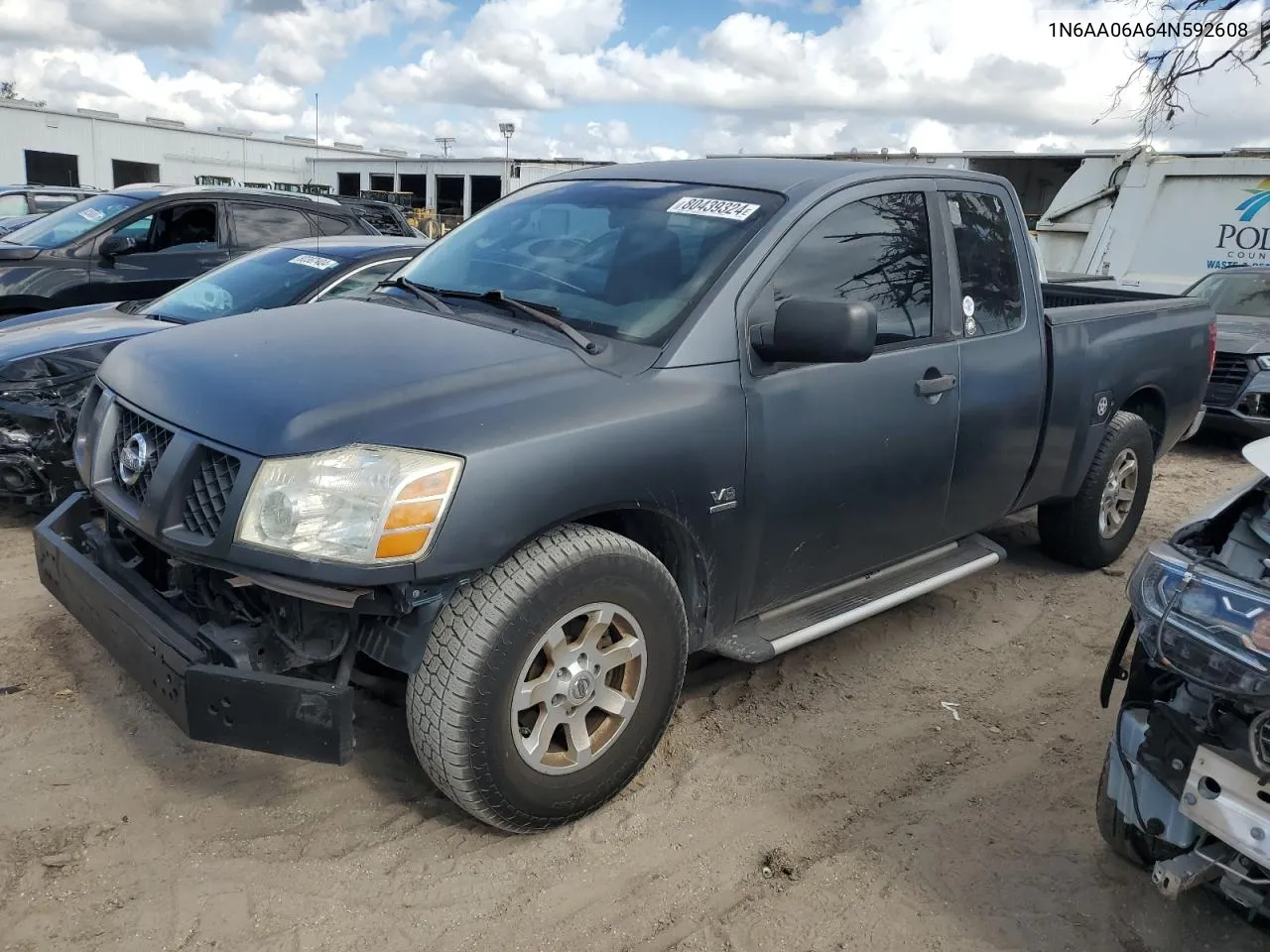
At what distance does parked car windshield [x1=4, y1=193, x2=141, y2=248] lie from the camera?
7.61 m

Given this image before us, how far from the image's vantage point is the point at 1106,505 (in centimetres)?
527

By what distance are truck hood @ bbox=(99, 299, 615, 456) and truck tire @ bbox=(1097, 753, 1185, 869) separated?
1.80 m

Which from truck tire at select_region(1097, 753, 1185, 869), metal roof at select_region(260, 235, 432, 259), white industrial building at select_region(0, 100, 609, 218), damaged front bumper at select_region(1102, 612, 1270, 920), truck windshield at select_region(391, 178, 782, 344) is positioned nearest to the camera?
damaged front bumper at select_region(1102, 612, 1270, 920)

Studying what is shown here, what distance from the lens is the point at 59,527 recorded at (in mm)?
3299

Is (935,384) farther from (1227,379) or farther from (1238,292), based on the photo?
(1238,292)

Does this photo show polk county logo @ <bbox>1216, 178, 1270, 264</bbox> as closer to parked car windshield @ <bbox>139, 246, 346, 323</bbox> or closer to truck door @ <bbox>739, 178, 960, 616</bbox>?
truck door @ <bbox>739, 178, 960, 616</bbox>

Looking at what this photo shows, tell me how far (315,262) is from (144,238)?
2861mm

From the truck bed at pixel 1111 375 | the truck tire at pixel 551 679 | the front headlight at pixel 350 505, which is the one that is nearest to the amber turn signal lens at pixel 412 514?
the front headlight at pixel 350 505

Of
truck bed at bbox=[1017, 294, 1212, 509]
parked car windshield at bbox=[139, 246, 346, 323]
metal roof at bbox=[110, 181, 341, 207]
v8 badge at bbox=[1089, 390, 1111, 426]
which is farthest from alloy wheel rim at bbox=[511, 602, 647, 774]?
metal roof at bbox=[110, 181, 341, 207]

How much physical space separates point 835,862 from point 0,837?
235 centimetres

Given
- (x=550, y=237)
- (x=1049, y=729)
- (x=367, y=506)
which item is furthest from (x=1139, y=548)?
(x=367, y=506)

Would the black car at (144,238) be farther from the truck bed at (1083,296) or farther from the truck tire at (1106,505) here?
the truck tire at (1106,505)

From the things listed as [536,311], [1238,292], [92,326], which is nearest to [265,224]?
[92,326]

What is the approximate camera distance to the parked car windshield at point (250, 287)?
17.9 ft
